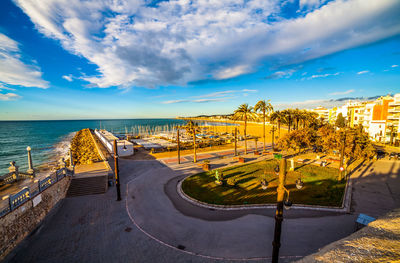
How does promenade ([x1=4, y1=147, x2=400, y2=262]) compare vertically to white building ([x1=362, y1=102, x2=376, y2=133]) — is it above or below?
below

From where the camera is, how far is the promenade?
9.45 metres

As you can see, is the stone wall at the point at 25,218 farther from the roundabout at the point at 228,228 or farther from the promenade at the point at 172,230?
the roundabout at the point at 228,228

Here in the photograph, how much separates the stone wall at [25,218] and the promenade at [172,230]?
1.71ft

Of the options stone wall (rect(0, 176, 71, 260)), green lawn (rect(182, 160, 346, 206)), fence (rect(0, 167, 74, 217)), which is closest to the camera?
stone wall (rect(0, 176, 71, 260))

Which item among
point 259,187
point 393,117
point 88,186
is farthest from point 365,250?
point 393,117

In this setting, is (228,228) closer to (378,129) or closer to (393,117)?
(393,117)

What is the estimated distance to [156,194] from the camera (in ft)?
55.9

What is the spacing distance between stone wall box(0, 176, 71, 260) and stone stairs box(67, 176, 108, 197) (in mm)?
1855

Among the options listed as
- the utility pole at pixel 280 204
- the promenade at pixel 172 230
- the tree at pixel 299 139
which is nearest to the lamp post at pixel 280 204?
the utility pole at pixel 280 204

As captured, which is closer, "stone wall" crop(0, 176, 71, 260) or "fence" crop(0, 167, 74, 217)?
"stone wall" crop(0, 176, 71, 260)

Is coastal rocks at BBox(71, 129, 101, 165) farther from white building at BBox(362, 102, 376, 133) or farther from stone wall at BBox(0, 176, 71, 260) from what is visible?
white building at BBox(362, 102, 376, 133)

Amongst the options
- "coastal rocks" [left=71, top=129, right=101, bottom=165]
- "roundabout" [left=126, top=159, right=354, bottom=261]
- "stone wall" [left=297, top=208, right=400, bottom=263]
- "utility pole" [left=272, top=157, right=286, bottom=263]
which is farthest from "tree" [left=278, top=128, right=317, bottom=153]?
"coastal rocks" [left=71, top=129, right=101, bottom=165]

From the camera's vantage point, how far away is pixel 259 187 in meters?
17.7

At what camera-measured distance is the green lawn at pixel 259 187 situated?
1520 cm
